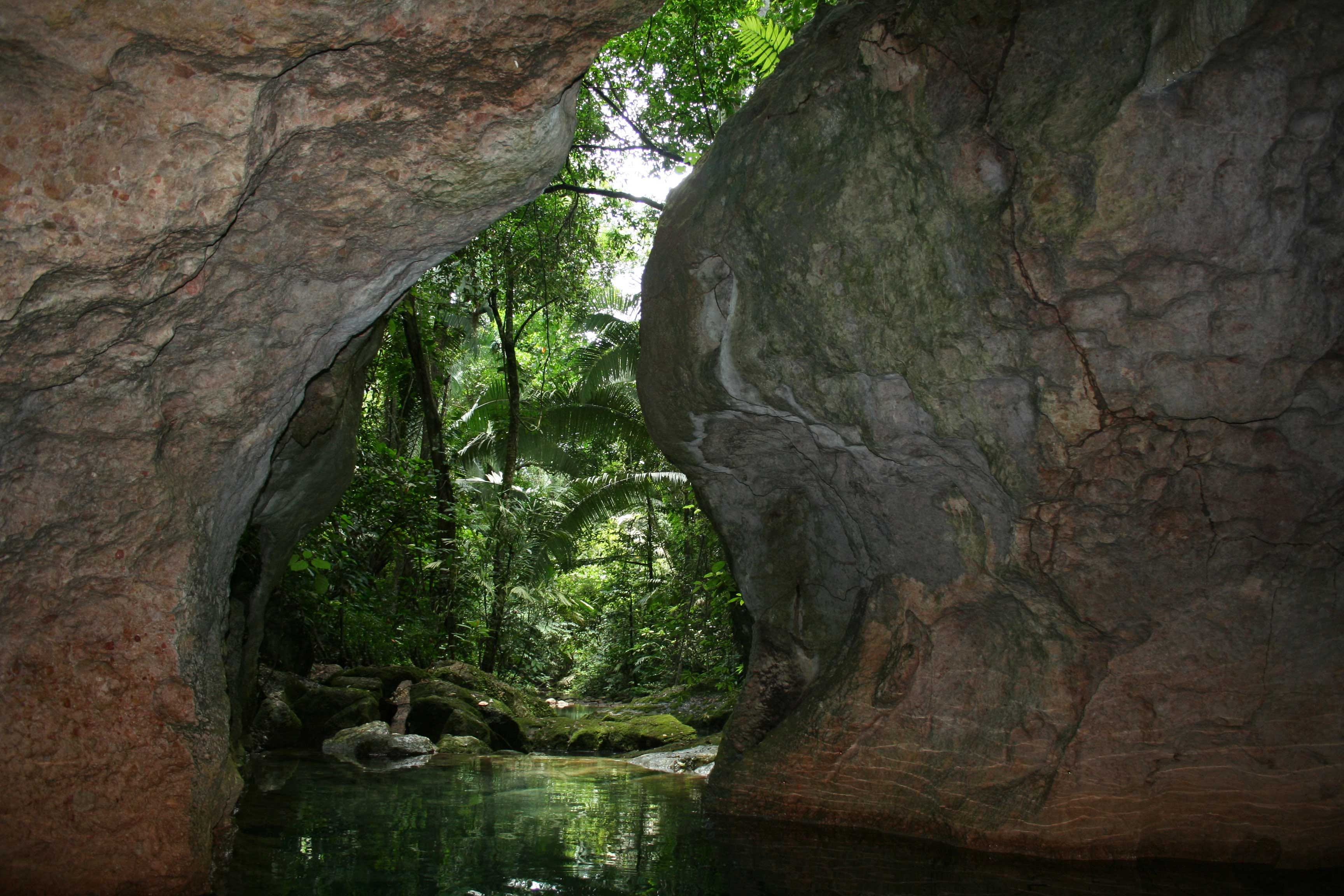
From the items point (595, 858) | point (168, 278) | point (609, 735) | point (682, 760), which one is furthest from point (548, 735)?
point (168, 278)

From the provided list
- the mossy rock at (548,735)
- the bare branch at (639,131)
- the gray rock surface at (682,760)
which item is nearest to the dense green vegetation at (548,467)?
the bare branch at (639,131)

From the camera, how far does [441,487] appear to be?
1262cm

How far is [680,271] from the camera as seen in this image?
533 centimetres

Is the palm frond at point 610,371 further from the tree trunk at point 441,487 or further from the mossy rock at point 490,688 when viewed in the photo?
the mossy rock at point 490,688

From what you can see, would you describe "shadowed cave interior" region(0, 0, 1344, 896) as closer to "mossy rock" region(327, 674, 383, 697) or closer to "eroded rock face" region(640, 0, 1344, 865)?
"eroded rock face" region(640, 0, 1344, 865)

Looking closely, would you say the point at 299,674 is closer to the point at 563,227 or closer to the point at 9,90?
the point at 563,227

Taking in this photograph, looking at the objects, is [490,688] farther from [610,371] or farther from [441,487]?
[610,371]

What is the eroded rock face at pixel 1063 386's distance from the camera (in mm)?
3809

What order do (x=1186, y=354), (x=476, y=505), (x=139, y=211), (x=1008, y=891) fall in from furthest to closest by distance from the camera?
1. (x=476, y=505)
2. (x=1186, y=354)
3. (x=1008, y=891)
4. (x=139, y=211)

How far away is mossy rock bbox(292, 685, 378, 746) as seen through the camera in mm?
8258

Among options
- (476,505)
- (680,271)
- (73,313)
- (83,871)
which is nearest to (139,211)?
(73,313)

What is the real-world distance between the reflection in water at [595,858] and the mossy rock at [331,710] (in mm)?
2591

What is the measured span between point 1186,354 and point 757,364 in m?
2.17

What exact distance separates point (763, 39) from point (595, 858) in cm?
637
